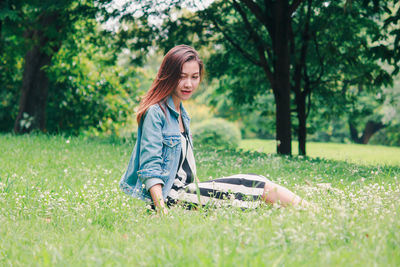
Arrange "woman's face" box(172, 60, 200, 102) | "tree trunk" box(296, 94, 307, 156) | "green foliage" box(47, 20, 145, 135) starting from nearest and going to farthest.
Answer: "woman's face" box(172, 60, 200, 102) < "tree trunk" box(296, 94, 307, 156) < "green foliage" box(47, 20, 145, 135)

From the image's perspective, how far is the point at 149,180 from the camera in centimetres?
352

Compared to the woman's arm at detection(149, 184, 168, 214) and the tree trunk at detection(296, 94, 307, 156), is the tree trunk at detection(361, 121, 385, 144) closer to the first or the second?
the tree trunk at detection(296, 94, 307, 156)

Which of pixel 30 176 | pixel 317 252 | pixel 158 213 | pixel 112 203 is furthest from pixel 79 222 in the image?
pixel 30 176

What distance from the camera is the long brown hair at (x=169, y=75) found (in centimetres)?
379

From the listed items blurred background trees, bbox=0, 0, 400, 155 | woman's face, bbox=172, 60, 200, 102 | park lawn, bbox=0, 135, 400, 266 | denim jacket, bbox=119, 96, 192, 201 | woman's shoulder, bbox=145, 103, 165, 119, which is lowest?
park lawn, bbox=0, 135, 400, 266

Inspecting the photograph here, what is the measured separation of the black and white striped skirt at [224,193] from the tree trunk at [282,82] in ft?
24.6

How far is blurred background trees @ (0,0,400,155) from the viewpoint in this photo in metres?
10.6

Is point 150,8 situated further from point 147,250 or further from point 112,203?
point 147,250

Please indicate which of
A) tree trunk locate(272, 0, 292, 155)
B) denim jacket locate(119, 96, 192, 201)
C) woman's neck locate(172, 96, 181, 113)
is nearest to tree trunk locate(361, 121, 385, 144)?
tree trunk locate(272, 0, 292, 155)

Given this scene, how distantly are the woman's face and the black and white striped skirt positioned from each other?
0.93 meters

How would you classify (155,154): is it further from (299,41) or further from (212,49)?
(299,41)

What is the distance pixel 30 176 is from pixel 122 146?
152 inches

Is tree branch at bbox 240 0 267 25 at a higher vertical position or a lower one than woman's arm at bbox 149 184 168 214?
higher

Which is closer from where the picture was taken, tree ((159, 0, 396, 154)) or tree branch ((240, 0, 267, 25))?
tree branch ((240, 0, 267, 25))
